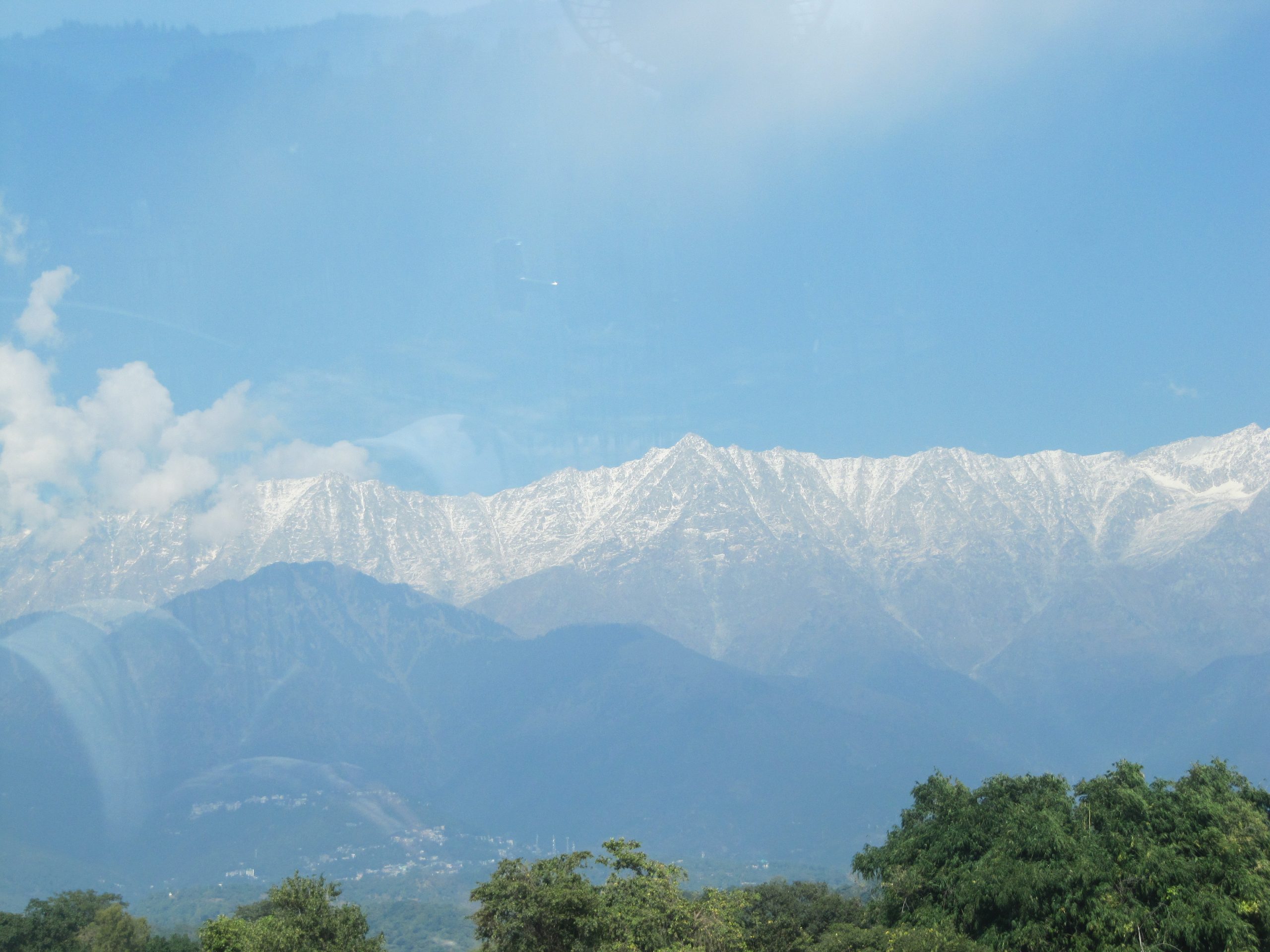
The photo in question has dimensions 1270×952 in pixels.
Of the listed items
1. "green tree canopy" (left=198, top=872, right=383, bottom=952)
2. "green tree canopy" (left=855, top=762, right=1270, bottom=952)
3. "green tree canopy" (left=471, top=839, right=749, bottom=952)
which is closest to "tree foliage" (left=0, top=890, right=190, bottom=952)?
"green tree canopy" (left=198, top=872, right=383, bottom=952)

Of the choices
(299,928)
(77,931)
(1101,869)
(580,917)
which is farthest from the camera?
(77,931)

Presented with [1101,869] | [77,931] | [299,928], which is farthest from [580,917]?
[77,931]

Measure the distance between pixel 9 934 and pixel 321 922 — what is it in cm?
5256

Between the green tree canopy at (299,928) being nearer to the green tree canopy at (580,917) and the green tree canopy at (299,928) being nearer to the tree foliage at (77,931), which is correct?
the green tree canopy at (580,917)

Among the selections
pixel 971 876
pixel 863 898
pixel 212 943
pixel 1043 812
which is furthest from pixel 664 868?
pixel 863 898

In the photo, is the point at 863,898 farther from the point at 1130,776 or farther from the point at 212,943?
the point at 212,943

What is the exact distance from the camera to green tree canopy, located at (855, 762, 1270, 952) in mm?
34344

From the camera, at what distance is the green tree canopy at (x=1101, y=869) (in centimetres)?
3434

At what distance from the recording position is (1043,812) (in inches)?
1735

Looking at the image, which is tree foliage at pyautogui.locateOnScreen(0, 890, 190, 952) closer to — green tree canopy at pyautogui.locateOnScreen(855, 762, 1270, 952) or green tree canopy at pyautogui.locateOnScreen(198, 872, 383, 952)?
green tree canopy at pyautogui.locateOnScreen(198, 872, 383, 952)

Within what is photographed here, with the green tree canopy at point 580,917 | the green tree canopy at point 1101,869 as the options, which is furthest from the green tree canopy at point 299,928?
the green tree canopy at point 1101,869

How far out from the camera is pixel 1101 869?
3841 centimetres

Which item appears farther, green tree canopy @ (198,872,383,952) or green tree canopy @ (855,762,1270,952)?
green tree canopy @ (198,872,383,952)

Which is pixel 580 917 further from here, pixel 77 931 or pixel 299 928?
pixel 77 931
